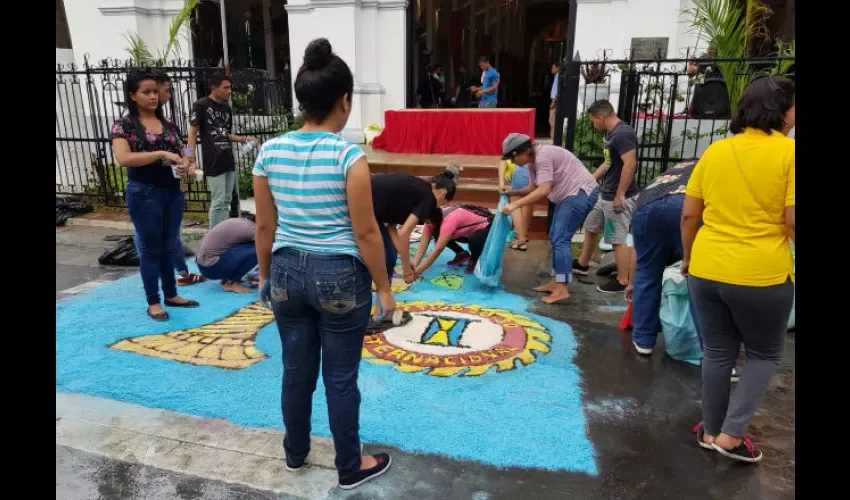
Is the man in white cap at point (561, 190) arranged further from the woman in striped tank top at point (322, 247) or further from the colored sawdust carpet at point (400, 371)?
the woman in striped tank top at point (322, 247)

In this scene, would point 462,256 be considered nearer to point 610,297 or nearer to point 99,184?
point 610,297

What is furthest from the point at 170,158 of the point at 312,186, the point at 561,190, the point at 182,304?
the point at 561,190

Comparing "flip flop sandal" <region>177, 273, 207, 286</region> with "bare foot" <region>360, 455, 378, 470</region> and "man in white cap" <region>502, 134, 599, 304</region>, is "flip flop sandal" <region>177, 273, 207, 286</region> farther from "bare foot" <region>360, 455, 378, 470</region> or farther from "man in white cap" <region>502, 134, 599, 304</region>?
"bare foot" <region>360, 455, 378, 470</region>

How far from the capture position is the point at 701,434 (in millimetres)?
2926

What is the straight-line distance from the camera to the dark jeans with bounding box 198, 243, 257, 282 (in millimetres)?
5125

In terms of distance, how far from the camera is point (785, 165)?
93.6 inches

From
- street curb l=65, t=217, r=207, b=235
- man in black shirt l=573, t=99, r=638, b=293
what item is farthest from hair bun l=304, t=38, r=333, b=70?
street curb l=65, t=217, r=207, b=235

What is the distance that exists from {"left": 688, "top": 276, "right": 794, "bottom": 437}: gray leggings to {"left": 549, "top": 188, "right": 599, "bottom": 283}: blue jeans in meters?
2.22

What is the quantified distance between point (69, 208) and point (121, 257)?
338 centimetres

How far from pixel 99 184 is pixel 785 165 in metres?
10.2

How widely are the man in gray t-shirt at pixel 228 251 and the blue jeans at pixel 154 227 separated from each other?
45cm

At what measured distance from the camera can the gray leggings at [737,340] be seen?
2.52 m

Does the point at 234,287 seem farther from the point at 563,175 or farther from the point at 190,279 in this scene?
the point at 563,175
